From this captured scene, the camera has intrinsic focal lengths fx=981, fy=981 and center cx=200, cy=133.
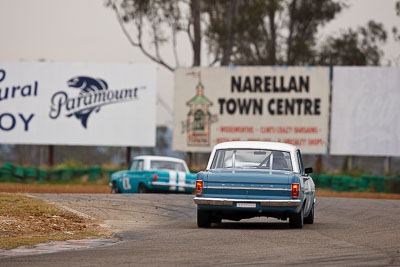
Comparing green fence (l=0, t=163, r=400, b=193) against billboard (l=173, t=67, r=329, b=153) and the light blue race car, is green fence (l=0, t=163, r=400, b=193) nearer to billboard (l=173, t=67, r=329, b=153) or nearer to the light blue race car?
billboard (l=173, t=67, r=329, b=153)

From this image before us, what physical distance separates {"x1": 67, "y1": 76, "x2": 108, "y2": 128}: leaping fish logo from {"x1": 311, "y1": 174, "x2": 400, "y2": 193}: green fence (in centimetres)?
1121

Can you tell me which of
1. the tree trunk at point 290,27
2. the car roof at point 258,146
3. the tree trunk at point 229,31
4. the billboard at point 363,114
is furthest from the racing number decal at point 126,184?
the tree trunk at point 290,27

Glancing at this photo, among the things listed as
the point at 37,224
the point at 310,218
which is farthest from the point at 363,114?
the point at 37,224

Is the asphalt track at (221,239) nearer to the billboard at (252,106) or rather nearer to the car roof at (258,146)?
the car roof at (258,146)

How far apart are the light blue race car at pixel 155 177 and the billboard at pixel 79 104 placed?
15.2 meters

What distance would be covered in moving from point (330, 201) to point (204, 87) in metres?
19.6

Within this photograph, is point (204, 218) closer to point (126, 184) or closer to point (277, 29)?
point (126, 184)

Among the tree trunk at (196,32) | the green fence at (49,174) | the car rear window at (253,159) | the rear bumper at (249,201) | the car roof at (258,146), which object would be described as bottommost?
the green fence at (49,174)

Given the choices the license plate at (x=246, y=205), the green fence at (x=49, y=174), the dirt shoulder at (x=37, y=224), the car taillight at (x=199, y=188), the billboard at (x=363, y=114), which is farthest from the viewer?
the billboard at (x=363, y=114)

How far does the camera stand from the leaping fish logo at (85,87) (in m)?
45.5

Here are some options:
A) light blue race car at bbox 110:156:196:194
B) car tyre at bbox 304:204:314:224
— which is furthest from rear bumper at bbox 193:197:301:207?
light blue race car at bbox 110:156:196:194

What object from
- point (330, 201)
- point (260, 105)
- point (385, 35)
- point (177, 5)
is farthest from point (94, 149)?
point (330, 201)

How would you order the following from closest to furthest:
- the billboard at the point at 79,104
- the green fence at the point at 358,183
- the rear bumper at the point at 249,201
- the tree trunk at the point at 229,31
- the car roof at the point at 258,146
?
the rear bumper at the point at 249,201
the car roof at the point at 258,146
the green fence at the point at 358,183
the billboard at the point at 79,104
the tree trunk at the point at 229,31

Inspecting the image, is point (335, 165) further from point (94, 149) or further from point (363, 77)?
point (94, 149)
